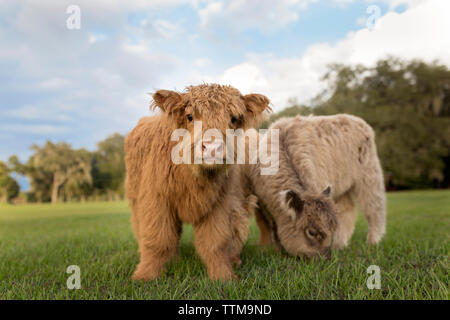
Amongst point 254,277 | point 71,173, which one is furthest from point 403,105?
point 71,173

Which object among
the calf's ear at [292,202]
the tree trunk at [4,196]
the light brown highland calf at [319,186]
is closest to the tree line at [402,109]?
the light brown highland calf at [319,186]

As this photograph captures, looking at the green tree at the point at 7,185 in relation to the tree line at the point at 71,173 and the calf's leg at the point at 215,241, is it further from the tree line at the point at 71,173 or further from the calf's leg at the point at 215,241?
the calf's leg at the point at 215,241

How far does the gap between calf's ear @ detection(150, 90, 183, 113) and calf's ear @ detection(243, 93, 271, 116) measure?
2.52ft

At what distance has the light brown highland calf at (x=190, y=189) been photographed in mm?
3332

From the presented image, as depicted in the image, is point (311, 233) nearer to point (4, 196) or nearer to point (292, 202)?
point (292, 202)

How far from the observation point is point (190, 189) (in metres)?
3.57

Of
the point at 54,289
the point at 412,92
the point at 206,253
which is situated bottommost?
the point at 54,289

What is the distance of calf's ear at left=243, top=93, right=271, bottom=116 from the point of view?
357cm

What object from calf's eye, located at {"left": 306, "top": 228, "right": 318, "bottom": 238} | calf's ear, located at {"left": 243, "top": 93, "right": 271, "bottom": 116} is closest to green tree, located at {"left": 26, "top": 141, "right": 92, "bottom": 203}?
calf's eye, located at {"left": 306, "top": 228, "right": 318, "bottom": 238}

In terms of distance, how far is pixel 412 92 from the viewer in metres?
30.0

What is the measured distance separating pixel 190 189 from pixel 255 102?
4.09ft
